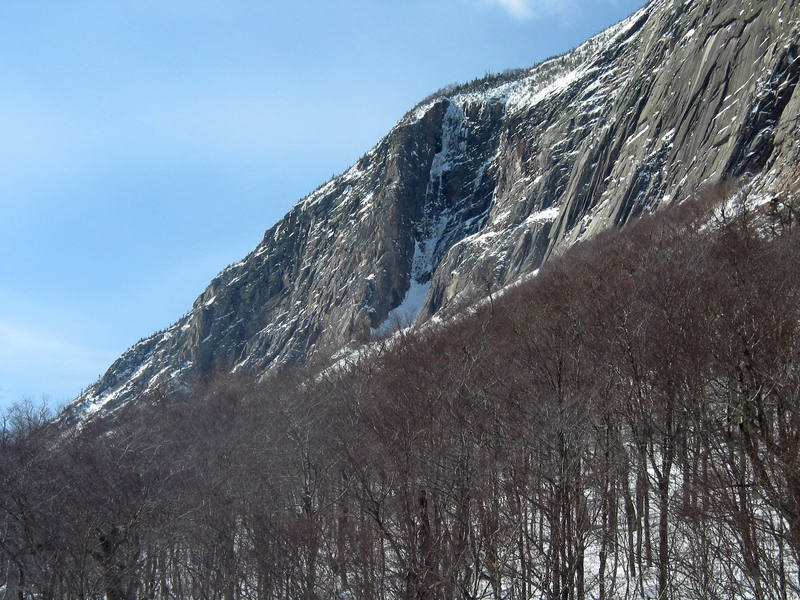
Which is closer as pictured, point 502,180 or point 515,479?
point 515,479

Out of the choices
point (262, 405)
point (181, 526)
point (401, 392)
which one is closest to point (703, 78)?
point (262, 405)

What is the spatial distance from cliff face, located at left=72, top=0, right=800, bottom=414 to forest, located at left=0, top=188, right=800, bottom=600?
26507mm

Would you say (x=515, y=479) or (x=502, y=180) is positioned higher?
(x=502, y=180)

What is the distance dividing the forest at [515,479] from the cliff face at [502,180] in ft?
87.0

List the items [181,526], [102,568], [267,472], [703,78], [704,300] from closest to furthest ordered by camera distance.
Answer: [704,300] < [102,568] < [181,526] < [267,472] < [703,78]

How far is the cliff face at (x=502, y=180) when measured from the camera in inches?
2265

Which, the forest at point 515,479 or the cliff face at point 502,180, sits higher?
the cliff face at point 502,180

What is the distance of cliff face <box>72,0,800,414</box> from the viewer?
189 ft

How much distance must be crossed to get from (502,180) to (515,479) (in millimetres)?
107422

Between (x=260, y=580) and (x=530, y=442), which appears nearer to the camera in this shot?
(x=530, y=442)

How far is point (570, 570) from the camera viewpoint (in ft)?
34.4

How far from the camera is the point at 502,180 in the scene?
114625 millimetres

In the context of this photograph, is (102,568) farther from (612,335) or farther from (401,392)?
(612,335)

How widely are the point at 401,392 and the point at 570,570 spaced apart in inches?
312
